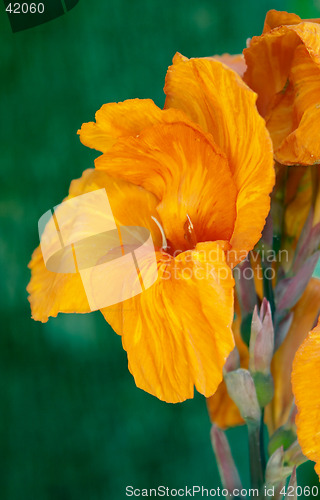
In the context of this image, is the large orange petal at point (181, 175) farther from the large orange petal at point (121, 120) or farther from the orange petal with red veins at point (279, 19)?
the orange petal with red veins at point (279, 19)

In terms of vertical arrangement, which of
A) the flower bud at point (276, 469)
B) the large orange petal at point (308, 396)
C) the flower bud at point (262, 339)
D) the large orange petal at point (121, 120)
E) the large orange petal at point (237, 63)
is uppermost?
the large orange petal at point (237, 63)

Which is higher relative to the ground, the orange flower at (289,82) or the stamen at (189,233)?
the orange flower at (289,82)

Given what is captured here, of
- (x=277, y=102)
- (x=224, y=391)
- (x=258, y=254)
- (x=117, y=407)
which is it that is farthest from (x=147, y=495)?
Answer: (x=277, y=102)

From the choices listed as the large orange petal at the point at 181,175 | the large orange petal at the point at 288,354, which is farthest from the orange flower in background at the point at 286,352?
the large orange petal at the point at 181,175

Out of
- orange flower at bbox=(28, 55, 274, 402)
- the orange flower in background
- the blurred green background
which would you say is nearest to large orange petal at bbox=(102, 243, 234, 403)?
orange flower at bbox=(28, 55, 274, 402)

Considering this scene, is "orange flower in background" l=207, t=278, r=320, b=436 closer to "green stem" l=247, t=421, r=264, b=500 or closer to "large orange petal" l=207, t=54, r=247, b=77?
"green stem" l=247, t=421, r=264, b=500

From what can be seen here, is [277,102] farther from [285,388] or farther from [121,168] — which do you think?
[285,388]
